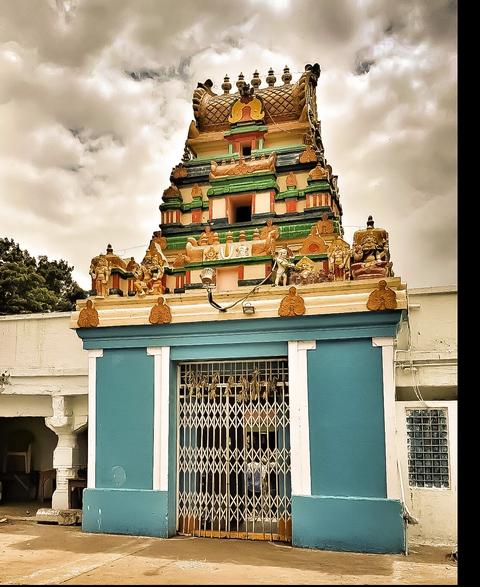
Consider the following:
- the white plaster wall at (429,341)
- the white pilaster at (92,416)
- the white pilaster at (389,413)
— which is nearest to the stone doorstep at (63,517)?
the white pilaster at (92,416)

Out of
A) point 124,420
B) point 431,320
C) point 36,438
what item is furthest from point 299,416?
point 36,438

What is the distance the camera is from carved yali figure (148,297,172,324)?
8.45m

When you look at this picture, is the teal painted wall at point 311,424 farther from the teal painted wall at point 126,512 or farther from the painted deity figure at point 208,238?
the painted deity figure at point 208,238

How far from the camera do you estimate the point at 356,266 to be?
26.4ft

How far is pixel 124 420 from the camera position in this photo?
335 inches

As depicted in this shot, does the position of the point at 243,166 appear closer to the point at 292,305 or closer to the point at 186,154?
the point at 186,154

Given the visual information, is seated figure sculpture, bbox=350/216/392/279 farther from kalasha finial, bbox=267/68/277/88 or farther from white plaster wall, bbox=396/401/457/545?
kalasha finial, bbox=267/68/277/88

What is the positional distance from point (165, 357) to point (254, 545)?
2.85 m

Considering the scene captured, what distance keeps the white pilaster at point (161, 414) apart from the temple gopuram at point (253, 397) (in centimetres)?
2

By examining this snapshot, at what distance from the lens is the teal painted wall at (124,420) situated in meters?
8.32

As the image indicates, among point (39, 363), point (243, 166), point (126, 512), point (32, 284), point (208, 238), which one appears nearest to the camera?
point (126, 512)

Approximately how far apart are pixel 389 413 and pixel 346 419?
0.56 meters

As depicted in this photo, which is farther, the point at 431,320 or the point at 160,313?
the point at 431,320

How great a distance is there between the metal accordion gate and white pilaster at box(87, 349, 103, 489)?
1.30 metres
